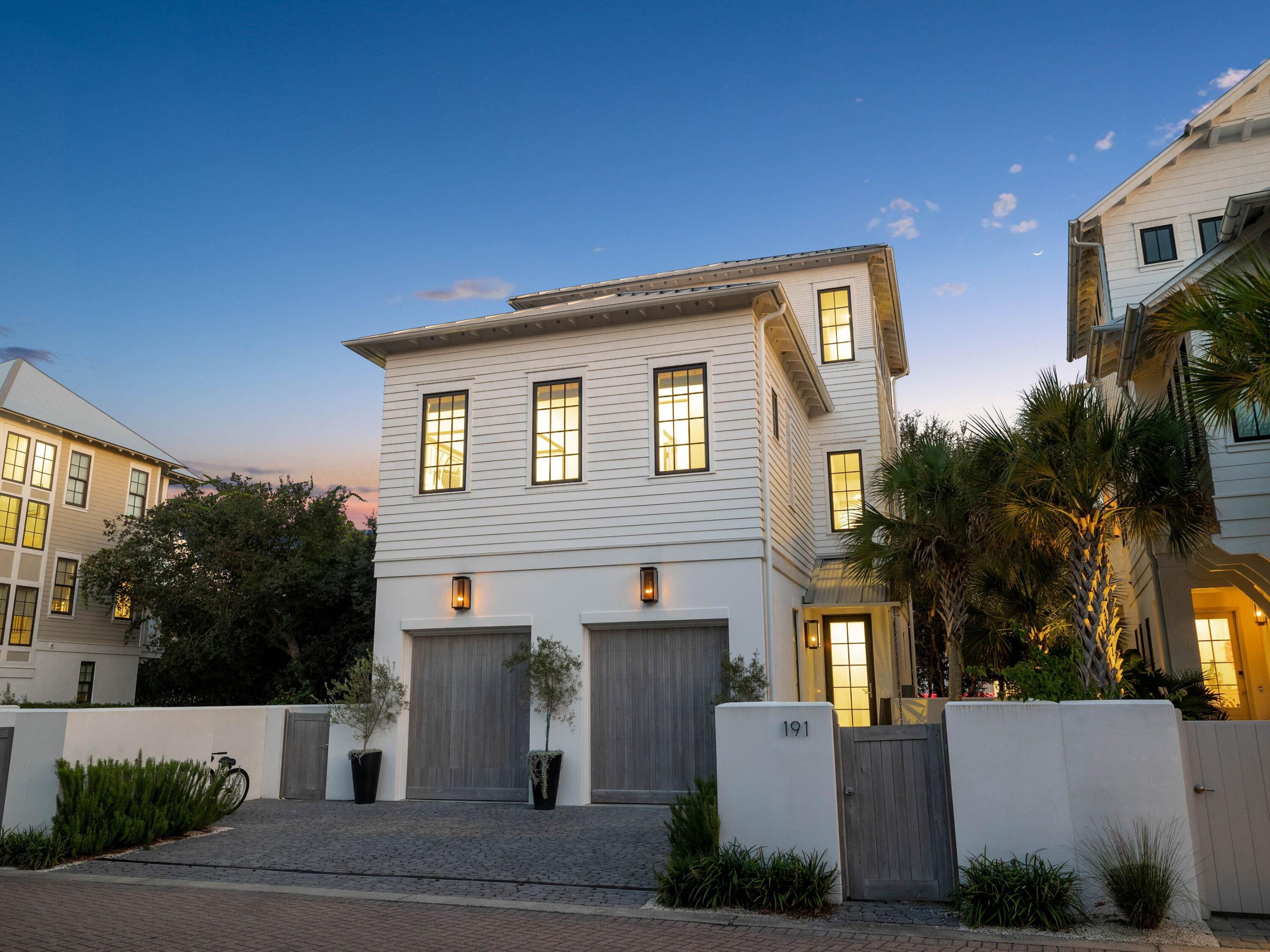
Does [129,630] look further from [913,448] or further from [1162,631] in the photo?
[1162,631]

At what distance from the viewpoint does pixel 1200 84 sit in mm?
16344

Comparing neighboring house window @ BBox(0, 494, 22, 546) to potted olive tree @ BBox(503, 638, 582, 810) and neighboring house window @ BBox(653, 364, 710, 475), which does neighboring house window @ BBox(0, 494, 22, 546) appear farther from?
neighboring house window @ BBox(653, 364, 710, 475)

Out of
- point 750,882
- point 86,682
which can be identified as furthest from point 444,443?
point 86,682

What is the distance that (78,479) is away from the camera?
1025 inches

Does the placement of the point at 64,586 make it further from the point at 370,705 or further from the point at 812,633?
the point at 812,633

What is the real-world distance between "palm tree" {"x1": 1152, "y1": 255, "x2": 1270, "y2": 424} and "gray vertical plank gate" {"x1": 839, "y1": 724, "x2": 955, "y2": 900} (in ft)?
12.2

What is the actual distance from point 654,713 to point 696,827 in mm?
4966

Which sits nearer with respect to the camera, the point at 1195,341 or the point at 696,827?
the point at 696,827

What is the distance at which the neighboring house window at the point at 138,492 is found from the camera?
2788 centimetres

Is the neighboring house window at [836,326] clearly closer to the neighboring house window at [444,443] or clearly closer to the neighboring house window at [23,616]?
the neighboring house window at [444,443]

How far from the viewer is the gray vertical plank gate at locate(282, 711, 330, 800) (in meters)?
13.2

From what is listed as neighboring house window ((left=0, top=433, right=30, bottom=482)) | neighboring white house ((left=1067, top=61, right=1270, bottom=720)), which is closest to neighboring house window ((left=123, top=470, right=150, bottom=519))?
neighboring house window ((left=0, top=433, right=30, bottom=482))

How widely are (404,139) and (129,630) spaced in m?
16.3

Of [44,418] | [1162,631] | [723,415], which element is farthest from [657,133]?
[44,418]
